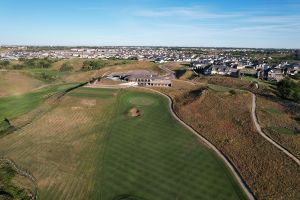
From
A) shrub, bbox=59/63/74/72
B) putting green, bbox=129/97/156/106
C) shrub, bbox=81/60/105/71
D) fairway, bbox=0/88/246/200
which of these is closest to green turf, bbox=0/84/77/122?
fairway, bbox=0/88/246/200

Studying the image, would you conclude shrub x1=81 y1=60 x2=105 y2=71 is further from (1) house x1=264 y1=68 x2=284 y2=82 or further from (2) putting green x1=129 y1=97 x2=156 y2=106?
(1) house x1=264 y1=68 x2=284 y2=82

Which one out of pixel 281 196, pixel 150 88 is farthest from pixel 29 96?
pixel 281 196

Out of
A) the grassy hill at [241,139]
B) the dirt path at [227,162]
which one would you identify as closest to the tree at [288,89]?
the grassy hill at [241,139]

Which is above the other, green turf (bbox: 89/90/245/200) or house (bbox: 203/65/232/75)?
house (bbox: 203/65/232/75)

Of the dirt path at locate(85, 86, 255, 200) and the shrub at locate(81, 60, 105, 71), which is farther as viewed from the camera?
the shrub at locate(81, 60, 105, 71)

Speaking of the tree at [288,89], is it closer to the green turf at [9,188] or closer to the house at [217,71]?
the house at [217,71]

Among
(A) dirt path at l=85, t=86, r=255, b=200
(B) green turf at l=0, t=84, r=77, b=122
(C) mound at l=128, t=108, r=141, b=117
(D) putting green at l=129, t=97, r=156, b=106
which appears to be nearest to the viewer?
(A) dirt path at l=85, t=86, r=255, b=200

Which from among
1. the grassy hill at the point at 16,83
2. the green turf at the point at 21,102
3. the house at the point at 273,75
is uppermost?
the house at the point at 273,75
